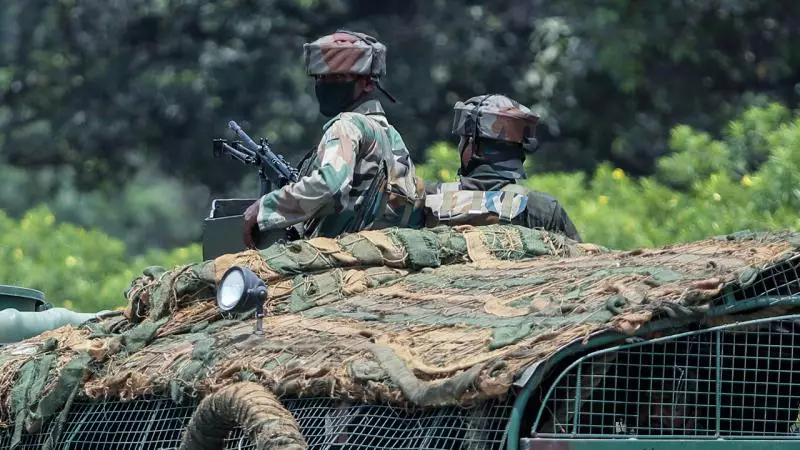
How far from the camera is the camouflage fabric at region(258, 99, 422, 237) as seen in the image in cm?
822

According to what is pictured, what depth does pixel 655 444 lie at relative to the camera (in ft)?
19.3

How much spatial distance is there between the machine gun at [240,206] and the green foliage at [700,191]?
4507 mm

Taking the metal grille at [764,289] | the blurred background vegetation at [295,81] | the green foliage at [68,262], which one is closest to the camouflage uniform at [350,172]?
the metal grille at [764,289]

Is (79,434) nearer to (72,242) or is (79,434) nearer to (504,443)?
(504,443)

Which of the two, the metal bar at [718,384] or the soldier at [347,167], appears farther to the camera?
the soldier at [347,167]

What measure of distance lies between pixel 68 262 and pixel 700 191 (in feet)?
21.7

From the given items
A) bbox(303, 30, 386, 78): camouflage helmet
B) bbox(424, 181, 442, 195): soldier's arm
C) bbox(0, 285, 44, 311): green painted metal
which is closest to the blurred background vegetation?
bbox(424, 181, 442, 195): soldier's arm

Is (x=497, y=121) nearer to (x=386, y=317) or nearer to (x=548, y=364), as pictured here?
(x=386, y=317)

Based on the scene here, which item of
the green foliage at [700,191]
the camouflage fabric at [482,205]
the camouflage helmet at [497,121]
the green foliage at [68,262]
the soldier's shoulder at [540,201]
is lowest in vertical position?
the green foliage at [68,262]

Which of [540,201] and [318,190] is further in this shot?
[540,201]

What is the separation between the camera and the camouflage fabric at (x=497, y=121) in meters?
9.73

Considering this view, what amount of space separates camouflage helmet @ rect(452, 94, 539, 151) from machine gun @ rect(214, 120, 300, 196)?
108 centimetres

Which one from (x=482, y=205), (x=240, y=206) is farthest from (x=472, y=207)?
(x=240, y=206)

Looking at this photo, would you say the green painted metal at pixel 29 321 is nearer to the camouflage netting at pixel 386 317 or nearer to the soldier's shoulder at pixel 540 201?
the camouflage netting at pixel 386 317
